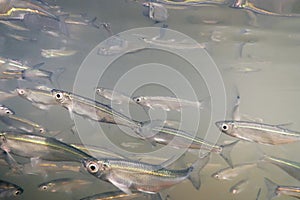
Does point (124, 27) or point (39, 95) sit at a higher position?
point (124, 27)

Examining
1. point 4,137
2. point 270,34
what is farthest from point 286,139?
point 270,34

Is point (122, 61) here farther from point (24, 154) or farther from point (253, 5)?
point (24, 154)

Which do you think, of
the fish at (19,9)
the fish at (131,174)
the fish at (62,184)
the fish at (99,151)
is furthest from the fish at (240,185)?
the fish at (19,9)

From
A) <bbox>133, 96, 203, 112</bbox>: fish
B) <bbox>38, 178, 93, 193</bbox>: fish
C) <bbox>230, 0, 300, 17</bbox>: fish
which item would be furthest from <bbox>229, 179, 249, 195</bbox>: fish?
<bbox>230, 0, 300, 17</bbox>: fish

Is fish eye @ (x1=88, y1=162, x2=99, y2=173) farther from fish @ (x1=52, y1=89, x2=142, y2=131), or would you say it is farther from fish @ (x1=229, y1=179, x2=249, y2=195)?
fish @ (x1=229, y1=179, x2=249, y2=195)

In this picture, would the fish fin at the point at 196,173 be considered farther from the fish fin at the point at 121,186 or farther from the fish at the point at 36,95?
the fish at the point at 36,95

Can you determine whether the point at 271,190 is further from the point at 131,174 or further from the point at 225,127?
the point at 131,174
